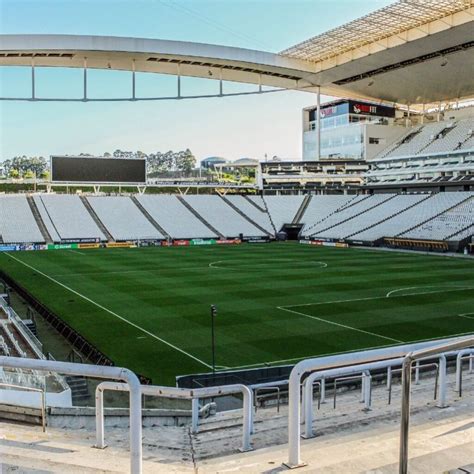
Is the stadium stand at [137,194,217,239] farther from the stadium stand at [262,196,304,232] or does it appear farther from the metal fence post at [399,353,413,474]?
the metal fence post at [399,353,413,474]

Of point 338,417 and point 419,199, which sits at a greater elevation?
point 419,199

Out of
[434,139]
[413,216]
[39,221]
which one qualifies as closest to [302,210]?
[413,216]

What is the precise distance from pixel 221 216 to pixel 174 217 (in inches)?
236

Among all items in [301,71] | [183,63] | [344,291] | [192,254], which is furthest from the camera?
[301,71]

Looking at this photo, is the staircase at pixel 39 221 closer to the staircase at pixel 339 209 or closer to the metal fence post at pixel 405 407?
the staircase at pixel 339 209

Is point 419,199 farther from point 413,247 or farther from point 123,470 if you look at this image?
point 123,470

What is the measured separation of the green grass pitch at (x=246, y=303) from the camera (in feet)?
65.1

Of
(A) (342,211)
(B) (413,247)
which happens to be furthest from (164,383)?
(A) (342,211)

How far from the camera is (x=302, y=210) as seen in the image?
76.9m

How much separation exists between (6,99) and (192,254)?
1970cm

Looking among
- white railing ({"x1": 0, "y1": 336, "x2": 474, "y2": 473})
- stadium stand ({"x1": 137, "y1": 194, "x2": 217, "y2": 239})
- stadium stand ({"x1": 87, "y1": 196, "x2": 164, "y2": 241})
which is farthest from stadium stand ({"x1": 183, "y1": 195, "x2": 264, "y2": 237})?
white railing ({"x1": 0, "y1": 336, "x2": 474, "y2": 473})

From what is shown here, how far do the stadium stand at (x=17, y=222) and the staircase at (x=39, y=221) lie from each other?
1.07 feet

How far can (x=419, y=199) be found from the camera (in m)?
66.2

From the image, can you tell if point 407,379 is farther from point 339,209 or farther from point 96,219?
point 339,209
